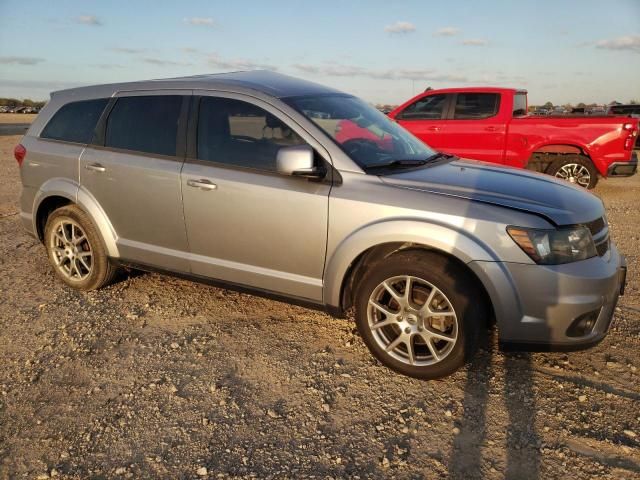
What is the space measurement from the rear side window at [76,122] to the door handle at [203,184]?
1.28 meters

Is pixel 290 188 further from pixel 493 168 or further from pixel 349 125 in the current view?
pixel 493 168

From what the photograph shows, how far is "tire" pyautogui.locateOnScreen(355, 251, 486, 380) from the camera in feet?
9.52

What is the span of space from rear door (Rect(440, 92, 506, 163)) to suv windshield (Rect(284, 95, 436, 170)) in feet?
17.2

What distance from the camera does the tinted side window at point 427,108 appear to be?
30.6 feet

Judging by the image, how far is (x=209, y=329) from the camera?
3814 millimetres

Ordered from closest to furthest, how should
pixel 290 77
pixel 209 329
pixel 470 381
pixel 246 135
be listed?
pixel 470 381, pixel 246 135, pixel 209 329, pixel 290 77

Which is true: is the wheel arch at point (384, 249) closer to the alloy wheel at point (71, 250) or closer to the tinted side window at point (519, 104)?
the alloy wheel at point (71, 250)

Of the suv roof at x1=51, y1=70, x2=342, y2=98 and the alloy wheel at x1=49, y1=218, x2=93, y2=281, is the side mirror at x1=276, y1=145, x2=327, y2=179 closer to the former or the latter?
the suv roof at x1=51, y1=70, x2=342, y2=98

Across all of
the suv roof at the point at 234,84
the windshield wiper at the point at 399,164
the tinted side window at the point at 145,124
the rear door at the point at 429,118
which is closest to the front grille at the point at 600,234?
the windshield wiper at the point at 399,164

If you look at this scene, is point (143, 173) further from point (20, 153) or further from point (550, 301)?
point (550, 301)

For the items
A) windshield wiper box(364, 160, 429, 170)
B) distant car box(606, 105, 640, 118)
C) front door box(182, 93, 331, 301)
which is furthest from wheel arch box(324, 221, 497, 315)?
distant car box(606, 105, 640, 118)

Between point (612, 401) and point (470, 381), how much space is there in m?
0.79

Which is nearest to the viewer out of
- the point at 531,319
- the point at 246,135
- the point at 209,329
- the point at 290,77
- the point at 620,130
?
the point at 531,319

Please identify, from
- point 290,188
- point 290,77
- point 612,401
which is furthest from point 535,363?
point 290,77
